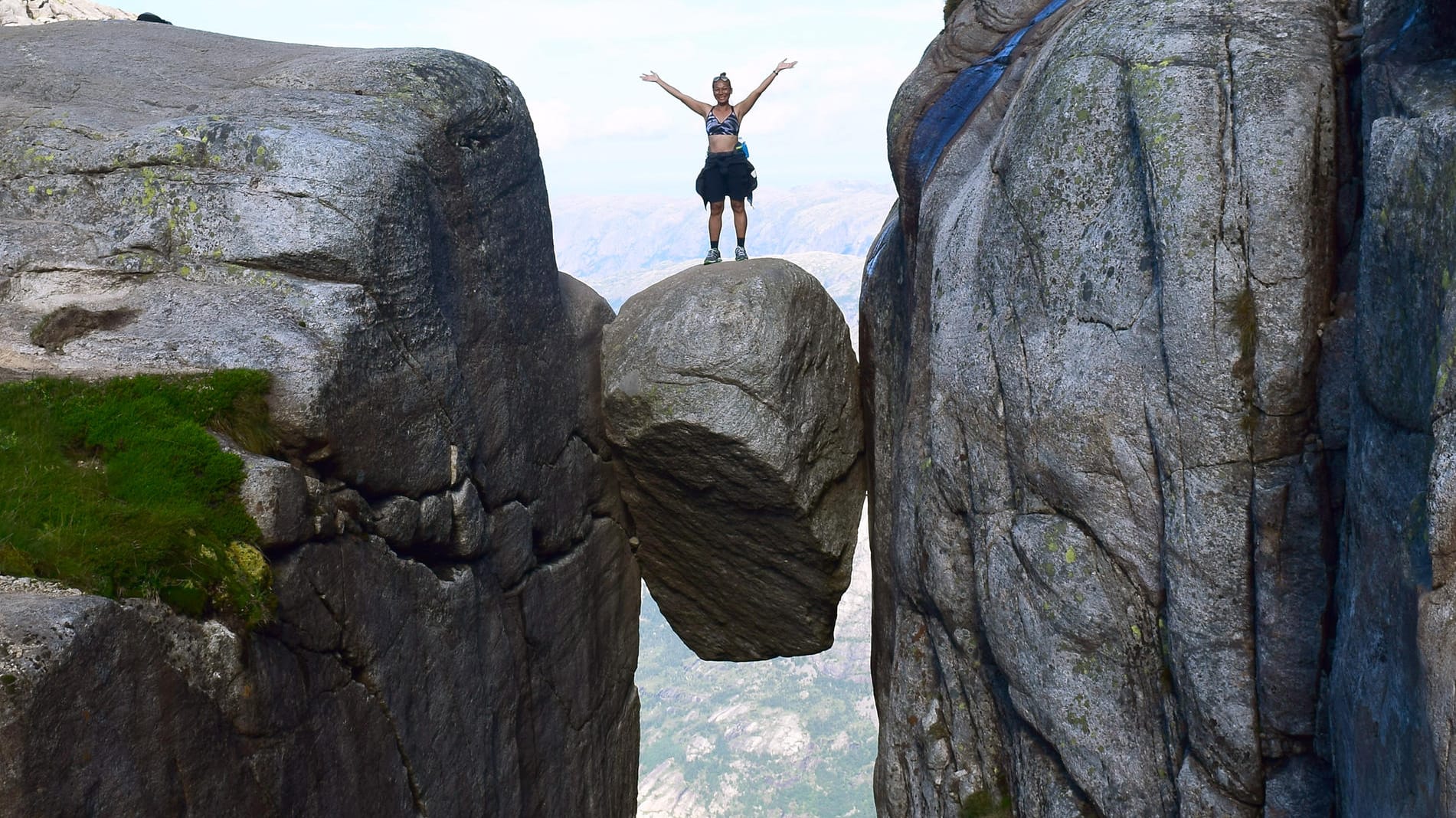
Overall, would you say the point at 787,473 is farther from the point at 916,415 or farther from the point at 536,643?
the point at 536,643

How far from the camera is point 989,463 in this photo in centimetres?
1199

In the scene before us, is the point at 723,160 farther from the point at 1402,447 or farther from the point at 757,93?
the point at 1402,447

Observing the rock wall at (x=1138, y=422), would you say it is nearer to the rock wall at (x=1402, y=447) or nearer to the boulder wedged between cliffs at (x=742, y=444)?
the rock wall at (x=1402, y=447)

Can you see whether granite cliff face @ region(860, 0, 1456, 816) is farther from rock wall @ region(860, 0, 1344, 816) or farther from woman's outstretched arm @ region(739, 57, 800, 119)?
woman's outstretched arm @ region(739, 57, 800, 119)

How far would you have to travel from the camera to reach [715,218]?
18172mm

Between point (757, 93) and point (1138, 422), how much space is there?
938 cm

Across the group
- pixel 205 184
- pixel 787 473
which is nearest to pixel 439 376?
pixel 205 184

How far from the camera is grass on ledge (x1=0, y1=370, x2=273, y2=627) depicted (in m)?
8.02

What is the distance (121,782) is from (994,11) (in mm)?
12809

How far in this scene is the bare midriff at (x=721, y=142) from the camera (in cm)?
1747

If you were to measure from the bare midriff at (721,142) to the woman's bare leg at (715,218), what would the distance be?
0.83 m

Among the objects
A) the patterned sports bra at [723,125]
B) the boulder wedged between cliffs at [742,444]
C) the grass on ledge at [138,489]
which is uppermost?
the patterned sports bra at [723,125]

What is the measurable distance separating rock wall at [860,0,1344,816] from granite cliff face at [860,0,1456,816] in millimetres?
23

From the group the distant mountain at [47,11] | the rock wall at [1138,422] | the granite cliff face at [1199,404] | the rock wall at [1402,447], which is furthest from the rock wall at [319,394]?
the distant mountain at [47,11]
